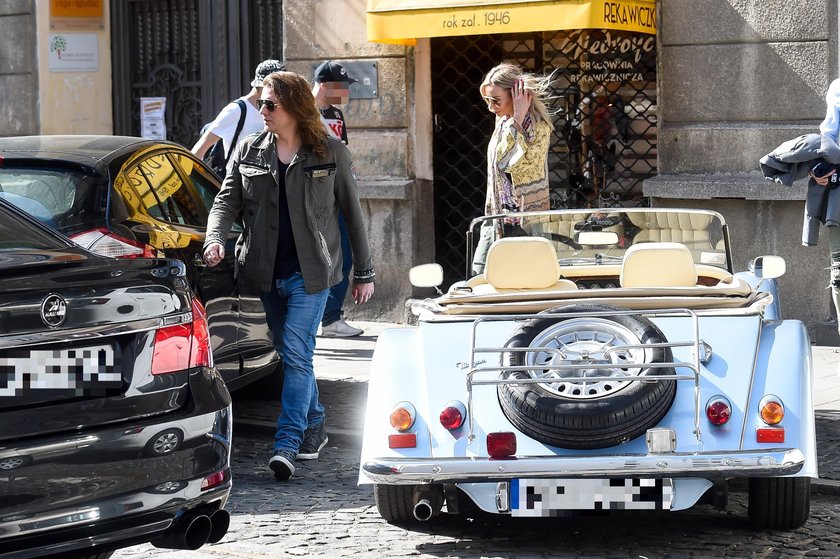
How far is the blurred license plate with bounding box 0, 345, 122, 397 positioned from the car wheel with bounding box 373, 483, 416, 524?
4.91ft

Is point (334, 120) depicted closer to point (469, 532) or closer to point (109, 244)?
point (109, 244)

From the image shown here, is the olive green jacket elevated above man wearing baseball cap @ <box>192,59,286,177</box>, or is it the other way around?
man wearing baseball cap @ <box>192,59,286,177</box>

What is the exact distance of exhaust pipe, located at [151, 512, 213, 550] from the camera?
426cm

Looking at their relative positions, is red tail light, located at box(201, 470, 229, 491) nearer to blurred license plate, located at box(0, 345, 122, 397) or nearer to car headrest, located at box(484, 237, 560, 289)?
blurred license plate, located at box(0, 345, 122, 397)

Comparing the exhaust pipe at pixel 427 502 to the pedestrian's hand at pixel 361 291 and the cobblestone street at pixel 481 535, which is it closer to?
the cobblestone street at pixel 481 535

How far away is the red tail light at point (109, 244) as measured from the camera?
20.8 ft

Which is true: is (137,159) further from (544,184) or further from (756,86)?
(756,86)

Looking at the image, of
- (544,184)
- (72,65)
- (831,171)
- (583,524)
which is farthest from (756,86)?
(72,65)

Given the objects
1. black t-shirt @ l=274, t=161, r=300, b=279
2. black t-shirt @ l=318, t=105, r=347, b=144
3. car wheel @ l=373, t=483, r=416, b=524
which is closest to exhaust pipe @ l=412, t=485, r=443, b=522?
car wheel @ l=373, t=483, r=416, b=524

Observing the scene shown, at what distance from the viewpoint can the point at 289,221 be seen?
22.0 feet

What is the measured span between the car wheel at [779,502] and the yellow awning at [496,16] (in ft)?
17.5

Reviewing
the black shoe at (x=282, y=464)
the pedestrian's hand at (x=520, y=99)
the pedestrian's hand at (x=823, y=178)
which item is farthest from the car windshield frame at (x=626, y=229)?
the pedestrian's hand at (x=823, y=178)

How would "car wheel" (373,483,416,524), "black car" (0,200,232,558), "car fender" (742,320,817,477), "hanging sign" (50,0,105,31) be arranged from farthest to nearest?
1. "hanging sign" (50,0,105,31)
2. "car wheel" (373,483,416,524)
3. "car fender" (742,320,817,477)
4. "black car" (0,200,232,558)

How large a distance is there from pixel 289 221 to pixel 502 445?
6.96 ft
